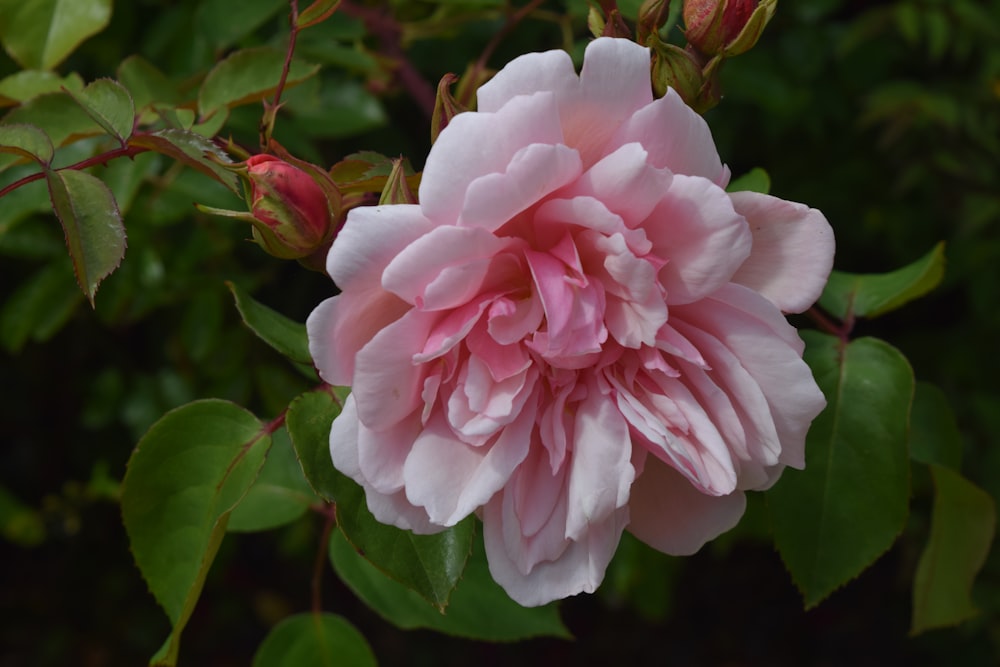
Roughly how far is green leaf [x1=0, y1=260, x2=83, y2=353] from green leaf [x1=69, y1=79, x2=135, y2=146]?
763mm

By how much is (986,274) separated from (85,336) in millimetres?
1882

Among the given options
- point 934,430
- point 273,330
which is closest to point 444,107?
point 273,330

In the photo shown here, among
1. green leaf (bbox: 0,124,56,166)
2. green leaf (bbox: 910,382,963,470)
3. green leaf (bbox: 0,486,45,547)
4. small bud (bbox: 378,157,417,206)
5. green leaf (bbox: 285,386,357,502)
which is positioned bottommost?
green leaf (bbox: 0,486,45,547)

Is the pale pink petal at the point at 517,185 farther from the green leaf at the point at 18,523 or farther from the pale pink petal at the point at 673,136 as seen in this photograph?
the green leaf at the point at 18,523

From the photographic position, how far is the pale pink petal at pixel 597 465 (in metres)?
0.60

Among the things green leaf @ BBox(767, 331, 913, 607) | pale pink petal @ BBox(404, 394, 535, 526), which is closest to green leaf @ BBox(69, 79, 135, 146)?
pale pink petal @ BBox(404, 394, 535, 526)

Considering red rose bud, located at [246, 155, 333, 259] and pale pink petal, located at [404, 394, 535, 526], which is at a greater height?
red rose bud, located at [246, 155, 333, 259]

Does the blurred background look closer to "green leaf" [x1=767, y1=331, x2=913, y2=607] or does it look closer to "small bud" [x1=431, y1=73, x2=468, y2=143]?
"small bud" [x1=431, y1=73, x2=468, y2=143]

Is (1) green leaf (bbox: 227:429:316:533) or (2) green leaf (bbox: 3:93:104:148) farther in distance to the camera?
(1) green leaf (bbox: 227:429:316:533)

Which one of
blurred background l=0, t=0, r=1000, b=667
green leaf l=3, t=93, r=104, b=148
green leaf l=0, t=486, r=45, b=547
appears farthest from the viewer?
green leaf l=0, t=486, r=45, b=547

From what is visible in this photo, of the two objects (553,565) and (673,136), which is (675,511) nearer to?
(553,565)

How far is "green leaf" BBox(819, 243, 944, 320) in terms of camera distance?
0.90 metres

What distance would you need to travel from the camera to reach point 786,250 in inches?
25.1

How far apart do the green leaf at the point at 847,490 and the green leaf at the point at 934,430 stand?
0.15 meters
